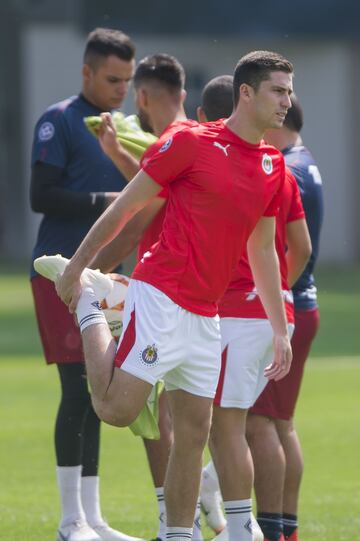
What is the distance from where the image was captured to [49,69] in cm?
4019

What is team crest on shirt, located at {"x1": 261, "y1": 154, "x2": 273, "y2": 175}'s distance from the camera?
6.63 m

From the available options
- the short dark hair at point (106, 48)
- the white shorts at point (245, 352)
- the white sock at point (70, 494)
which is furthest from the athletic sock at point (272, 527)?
the short dark hair at point (106, 48)

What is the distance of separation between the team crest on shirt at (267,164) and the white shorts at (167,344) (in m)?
0.72

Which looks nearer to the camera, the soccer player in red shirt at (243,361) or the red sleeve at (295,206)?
the soccer player in red shirt at (243,361)

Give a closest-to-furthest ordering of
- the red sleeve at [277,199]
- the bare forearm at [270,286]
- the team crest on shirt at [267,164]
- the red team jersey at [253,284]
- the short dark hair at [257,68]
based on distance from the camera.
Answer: the short dark hair at [257,68]
the team crest on shirt at [267,164]
the red sleeve at [277,199]
the bare forearm at [270,286]
the red team jersey at [253,284]

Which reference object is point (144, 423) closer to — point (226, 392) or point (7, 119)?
point (226, 392)

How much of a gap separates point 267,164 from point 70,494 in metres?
2.32

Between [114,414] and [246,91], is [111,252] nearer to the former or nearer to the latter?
[114,414]

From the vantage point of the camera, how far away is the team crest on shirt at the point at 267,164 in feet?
21.8

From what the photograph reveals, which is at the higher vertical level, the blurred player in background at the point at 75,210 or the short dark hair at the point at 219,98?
the short dark hair at the point at 219,98

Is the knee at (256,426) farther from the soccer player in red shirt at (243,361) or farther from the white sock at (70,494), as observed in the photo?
the white sock at (70,494)

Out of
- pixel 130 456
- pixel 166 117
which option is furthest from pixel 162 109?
pixel 130 456

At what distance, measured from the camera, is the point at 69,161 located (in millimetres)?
8391

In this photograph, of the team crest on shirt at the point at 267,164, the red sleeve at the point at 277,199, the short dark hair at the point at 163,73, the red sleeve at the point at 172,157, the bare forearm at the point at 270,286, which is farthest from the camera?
the short dark hair at the point at 163,73
